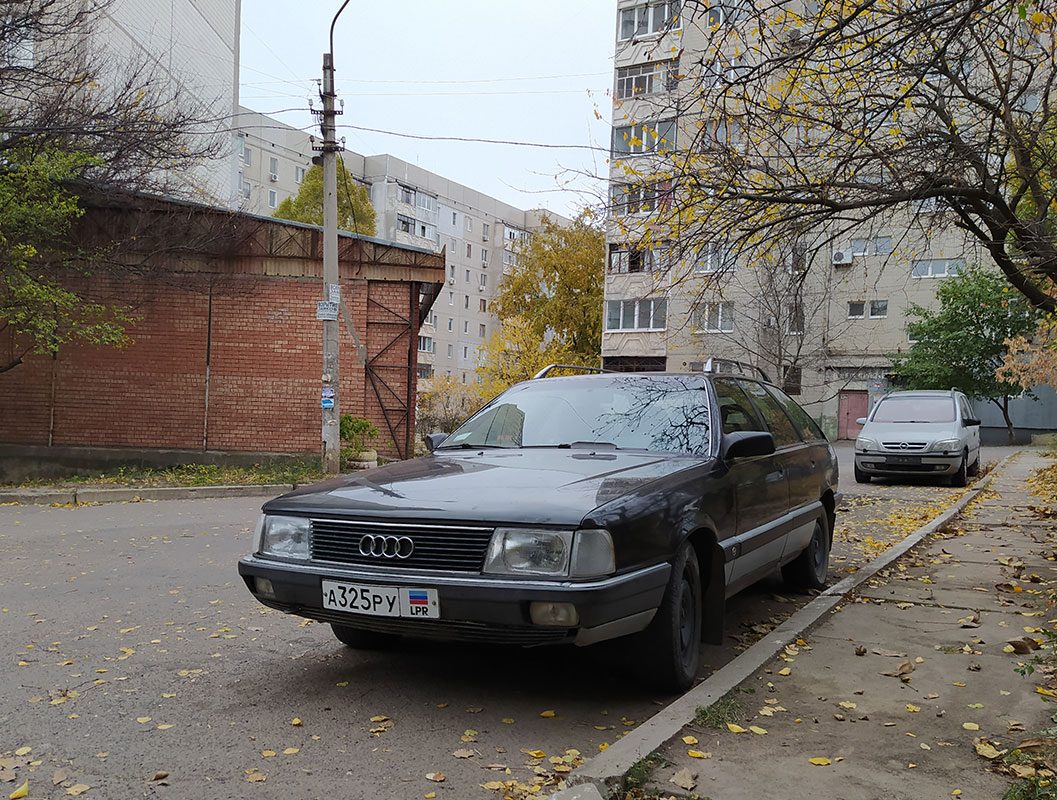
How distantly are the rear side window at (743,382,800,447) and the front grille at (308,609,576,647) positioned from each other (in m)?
3.08

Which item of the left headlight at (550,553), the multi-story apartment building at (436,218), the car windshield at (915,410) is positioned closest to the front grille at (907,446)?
the car windshield at (915,410)

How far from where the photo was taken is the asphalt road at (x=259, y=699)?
3385 mm

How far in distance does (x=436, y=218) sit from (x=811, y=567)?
227 feet

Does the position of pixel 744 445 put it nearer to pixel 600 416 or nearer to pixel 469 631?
pixel 600 416

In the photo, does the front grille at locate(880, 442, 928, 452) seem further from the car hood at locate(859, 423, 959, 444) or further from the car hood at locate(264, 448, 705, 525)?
the car hood at locate(264, 448, 705, 525)

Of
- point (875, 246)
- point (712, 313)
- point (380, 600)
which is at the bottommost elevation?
point (380, 600)

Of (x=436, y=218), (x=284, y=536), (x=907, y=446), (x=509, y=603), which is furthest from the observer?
(x=436, y=218)

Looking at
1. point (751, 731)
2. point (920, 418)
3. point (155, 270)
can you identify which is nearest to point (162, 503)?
point (155, 270)

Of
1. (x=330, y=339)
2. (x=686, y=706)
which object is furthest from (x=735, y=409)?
(x=330, y=339)

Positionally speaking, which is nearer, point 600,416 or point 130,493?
point 600,416

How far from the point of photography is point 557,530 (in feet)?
12.4

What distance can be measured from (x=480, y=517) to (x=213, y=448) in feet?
53.3

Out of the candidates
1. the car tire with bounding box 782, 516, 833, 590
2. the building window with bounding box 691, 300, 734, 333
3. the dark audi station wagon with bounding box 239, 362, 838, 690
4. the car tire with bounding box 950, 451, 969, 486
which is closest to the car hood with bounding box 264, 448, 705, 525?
the dark audi station wagon with bounding box 239, 362, 838, 690

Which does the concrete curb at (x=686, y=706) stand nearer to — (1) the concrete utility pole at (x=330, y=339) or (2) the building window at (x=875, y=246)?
(2) the building window at (x=875, y=246)
